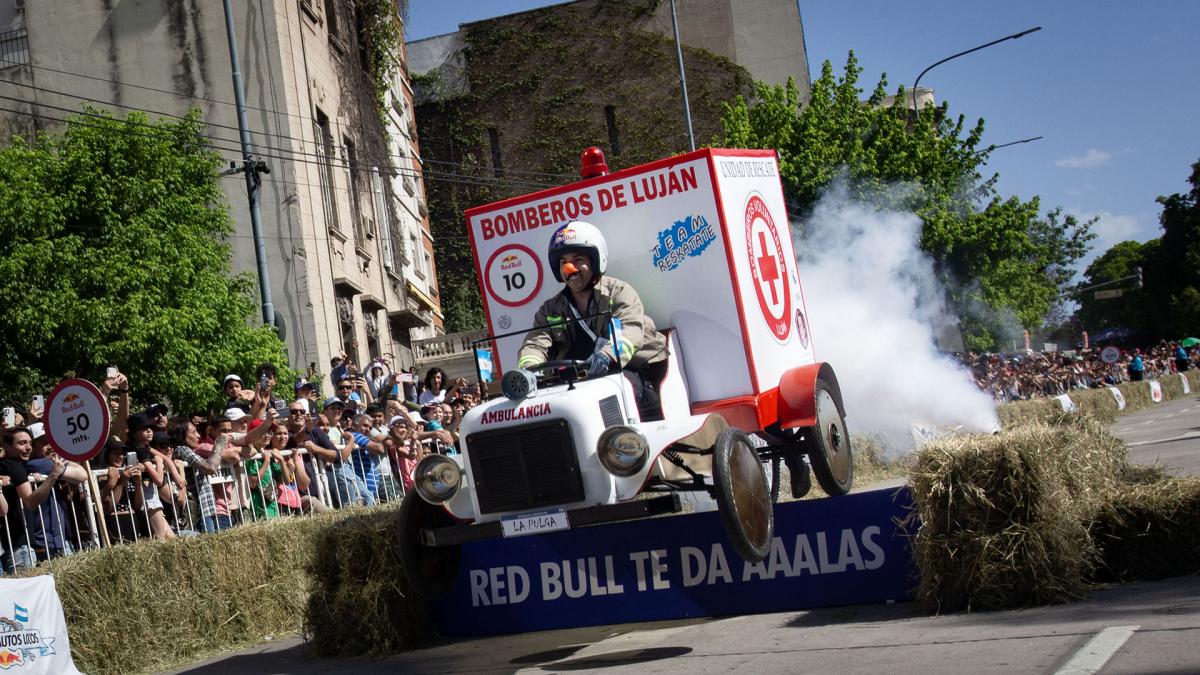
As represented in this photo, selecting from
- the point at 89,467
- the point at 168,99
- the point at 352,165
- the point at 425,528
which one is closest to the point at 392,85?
the point at 352,165

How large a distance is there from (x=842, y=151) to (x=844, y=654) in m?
33.9

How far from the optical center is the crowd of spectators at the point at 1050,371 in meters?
36.8

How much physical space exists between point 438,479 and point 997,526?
134 inches

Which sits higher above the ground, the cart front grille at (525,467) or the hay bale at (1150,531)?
the cart front grille at (525,467)

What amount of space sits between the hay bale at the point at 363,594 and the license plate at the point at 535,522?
1.64 meters

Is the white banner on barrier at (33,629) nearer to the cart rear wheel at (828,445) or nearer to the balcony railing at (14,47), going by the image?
the cart rear wheel at (828,445)

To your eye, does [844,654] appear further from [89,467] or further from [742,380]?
[89,467]

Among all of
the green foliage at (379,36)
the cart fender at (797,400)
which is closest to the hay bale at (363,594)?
the cart fender at (797,400)

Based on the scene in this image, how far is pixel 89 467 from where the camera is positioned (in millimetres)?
11617

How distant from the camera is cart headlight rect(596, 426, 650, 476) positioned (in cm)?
771

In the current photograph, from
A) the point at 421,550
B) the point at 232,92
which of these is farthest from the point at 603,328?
the point at 232,92

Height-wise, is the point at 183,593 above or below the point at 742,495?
below

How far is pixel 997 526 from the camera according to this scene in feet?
26.5

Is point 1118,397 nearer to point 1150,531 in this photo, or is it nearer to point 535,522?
point 1150,531
